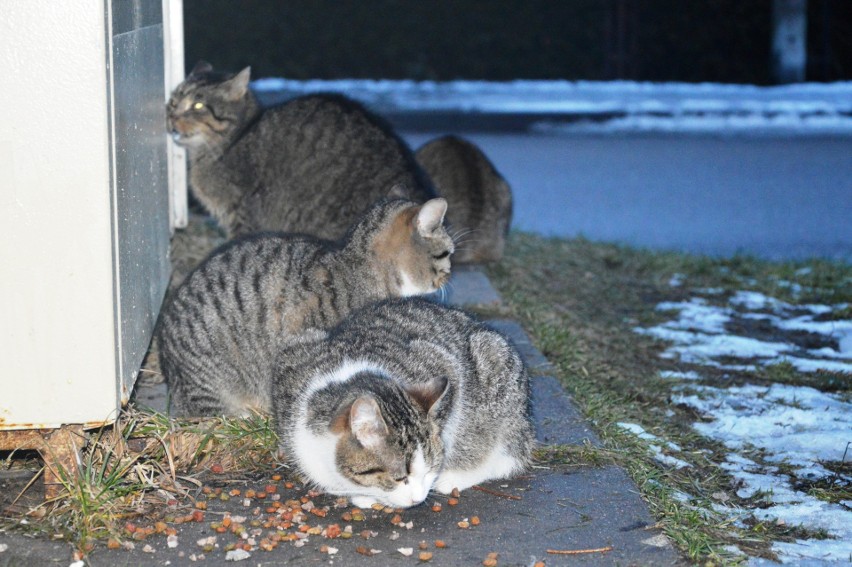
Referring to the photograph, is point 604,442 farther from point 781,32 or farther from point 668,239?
point 781,32

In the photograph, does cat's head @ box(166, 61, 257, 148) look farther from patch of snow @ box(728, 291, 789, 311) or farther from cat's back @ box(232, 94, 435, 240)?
patch of snow @ box(728, 291, 789, 311)

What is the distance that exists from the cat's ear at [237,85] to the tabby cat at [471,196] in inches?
62.5

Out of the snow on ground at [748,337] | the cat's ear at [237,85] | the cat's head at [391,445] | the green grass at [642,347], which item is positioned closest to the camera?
the cat's head at [391,445]

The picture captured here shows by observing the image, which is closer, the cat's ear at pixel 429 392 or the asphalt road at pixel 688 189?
the cat's ear at pixel 429 392

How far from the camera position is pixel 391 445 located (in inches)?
136

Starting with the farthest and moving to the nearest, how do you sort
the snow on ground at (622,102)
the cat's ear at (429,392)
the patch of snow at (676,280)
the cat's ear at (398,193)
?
1. the snow on ground at (622,102)
2. the patch of snow at (676,280)
3. the cat's ear at (398,193)
4. the cat's ear at (429,392)

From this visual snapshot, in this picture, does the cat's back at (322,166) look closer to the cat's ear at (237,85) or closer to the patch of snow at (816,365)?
the cat's ear at (237,85)

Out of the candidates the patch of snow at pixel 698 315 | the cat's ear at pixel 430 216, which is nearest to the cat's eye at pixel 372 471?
the cat's ear at pixel 430 216

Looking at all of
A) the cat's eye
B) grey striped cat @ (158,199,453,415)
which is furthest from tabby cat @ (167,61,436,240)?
the cat's eye

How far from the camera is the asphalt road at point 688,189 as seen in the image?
383 inches

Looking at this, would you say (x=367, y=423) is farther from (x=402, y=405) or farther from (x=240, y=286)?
(x=240, y=286)

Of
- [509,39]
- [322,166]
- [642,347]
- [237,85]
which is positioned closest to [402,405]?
[642,347]

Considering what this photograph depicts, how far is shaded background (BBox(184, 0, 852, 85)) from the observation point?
22.3 m

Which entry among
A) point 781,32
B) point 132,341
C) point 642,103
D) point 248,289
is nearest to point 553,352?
point 248,289
